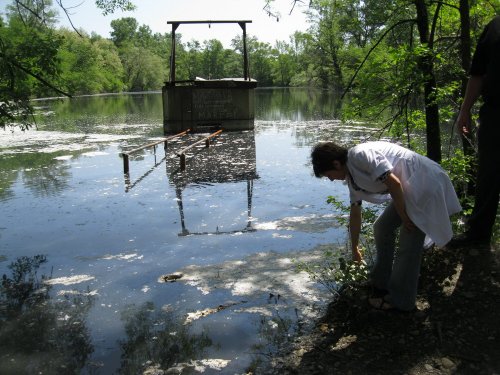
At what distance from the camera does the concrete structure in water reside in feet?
75.0

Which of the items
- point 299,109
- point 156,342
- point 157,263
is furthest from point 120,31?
point 156,342

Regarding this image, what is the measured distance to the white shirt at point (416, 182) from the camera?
10.5ft

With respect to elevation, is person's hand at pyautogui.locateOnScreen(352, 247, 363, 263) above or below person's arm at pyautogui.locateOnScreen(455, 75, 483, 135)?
below

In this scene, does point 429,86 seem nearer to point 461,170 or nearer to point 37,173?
point 461,170

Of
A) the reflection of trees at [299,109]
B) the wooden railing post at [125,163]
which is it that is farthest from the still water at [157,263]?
the reflection of trees at [299,109]

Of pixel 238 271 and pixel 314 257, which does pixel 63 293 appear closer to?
pixel 238 271

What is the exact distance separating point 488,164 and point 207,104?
20254mm

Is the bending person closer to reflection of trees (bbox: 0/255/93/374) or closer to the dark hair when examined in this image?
the dark hair

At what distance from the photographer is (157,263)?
625cm

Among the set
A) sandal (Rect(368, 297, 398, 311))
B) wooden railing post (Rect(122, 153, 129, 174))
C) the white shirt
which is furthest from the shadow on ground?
wooden railing post (Rect(122, 153, 129, 174))

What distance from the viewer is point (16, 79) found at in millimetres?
6613

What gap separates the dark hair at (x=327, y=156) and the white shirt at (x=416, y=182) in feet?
0.18

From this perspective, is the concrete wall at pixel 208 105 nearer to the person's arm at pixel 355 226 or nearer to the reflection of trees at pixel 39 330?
the reflection of trees at pixel 39 330

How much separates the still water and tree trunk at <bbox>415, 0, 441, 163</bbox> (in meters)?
2.00
